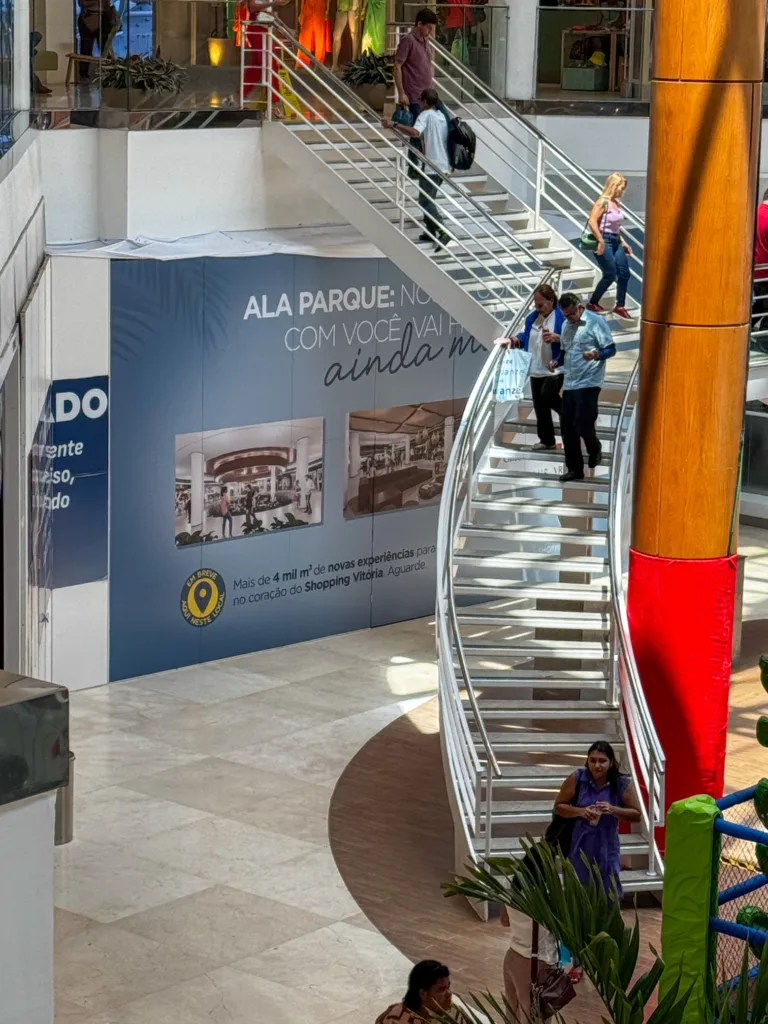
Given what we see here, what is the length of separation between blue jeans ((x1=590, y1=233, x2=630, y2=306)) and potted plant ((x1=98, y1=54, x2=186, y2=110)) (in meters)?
4.21

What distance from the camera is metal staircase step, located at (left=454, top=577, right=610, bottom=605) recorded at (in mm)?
12969

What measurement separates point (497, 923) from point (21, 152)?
619 cm

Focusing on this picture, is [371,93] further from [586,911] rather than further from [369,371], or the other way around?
[586,911]

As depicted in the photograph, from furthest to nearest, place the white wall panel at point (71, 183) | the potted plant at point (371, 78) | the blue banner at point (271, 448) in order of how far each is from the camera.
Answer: the potted plant at point (371, 78), the blue banner at point (271, 448), the white wall panel at point (71, 183)

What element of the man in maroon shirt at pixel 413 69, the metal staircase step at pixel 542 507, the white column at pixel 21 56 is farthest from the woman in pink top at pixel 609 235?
the white column at pixel 21 56

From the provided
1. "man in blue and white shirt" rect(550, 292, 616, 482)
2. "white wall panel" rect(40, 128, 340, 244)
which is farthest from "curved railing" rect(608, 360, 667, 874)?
"white wall panel" rect(40, 128, 340, 244)

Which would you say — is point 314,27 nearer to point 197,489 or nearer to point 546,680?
point 197,489

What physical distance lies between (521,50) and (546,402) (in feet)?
22.5

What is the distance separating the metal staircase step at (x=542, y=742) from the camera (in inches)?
476

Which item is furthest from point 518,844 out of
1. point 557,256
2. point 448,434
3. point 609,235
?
point 448,434

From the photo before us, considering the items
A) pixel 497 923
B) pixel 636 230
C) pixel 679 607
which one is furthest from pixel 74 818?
pixel 636 230

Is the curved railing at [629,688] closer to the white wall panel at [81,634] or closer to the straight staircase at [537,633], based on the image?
the straight staircase at [537,633]

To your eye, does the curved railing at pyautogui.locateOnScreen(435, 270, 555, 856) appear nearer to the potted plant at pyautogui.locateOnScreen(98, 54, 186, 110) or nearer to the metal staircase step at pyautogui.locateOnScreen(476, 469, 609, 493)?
the metal staircase step at pyautogui.locateOnScreen(476, 469, 609, 493)

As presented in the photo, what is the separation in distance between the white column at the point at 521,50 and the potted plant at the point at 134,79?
4.76 meters
